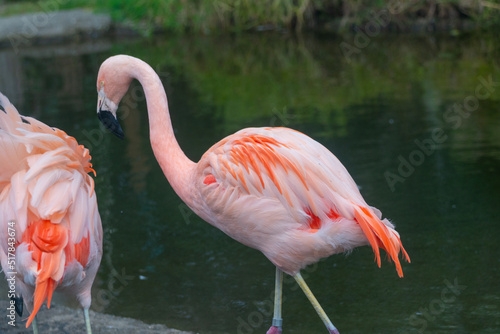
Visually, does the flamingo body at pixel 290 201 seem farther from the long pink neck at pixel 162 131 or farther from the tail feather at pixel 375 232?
the long pink neck at pixel 162 131

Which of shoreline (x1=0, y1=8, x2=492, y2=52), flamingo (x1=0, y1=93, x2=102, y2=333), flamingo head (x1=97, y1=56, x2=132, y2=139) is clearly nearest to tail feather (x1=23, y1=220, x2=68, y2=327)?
flamingo (x1=0, y1=93, x2=102, y2=333)

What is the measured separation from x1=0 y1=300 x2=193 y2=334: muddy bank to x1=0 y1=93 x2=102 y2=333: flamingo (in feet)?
1.84

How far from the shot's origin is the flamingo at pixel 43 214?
3045mm

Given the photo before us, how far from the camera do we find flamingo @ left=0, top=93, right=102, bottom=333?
3.04 meters

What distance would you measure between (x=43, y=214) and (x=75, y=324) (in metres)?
1.17

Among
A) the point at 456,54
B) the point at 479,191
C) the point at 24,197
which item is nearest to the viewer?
the point at 24,197

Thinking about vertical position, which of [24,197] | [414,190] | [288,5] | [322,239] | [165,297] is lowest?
[165,297]

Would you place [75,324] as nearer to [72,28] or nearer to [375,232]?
[375,232]

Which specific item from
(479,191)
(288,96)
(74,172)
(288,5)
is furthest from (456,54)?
(74,172)

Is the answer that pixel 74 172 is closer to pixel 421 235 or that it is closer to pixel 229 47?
pixel 421 235

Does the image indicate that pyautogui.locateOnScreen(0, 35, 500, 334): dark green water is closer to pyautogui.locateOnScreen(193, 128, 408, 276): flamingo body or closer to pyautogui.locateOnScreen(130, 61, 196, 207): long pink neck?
pyautogui.locateOnScreen(193, 128, 408, 276): flamingo body

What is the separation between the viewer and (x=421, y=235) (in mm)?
5129

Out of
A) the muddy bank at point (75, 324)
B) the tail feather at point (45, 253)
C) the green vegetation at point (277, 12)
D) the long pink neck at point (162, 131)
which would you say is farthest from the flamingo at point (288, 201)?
the green vegetation at point (277, 12)

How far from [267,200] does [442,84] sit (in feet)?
23.1
